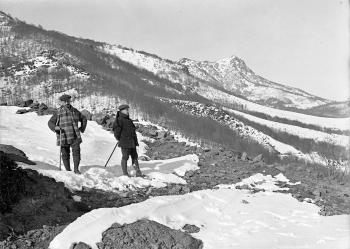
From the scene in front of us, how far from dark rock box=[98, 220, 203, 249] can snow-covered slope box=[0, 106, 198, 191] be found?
10.9 ft

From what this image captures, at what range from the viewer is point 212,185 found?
510 inches

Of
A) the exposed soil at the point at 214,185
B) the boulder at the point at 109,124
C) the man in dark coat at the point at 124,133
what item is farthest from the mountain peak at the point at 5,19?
the man in dark coat at the point at 124,133

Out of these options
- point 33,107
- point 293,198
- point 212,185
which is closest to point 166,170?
point 212,185

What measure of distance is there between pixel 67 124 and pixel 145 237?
5.77 meters

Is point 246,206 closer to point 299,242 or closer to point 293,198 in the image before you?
point 293,198

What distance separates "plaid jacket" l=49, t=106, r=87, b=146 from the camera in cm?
1238

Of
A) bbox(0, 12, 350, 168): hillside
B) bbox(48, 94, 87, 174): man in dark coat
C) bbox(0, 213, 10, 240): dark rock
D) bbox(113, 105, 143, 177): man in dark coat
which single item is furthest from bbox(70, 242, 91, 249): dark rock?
bbox(0, 12, 350, 168): hillside

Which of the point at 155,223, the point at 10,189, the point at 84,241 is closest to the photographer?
the point at 84,241

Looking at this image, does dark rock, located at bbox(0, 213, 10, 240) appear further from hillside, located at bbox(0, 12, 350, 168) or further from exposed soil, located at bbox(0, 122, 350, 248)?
hillside, located at bbox(0, 12, 350, 168)

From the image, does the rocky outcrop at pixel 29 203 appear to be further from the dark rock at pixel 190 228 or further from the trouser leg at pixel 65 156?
the trouser leg at pixel 65 156

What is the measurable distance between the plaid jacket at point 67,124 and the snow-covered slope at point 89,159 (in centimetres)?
86

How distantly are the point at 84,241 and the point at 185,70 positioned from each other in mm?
157190

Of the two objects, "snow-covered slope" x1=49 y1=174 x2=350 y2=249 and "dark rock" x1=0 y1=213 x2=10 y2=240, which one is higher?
"snow-covered slope" x1=49 y1=174 x2=350 y2=249

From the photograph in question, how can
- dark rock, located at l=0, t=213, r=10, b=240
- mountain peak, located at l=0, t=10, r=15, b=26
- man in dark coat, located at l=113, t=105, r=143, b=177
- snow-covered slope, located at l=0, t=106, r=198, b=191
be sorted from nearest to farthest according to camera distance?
dark rock, located at l=0, t=213, r=10, b=240, snow-covered slope, located at l=0, t=106, r=198, b=191, man in dark coat, located at l=113, t=105, r=143, b=177, mountain peak, located at l=0, t=10, r=15, b=26
